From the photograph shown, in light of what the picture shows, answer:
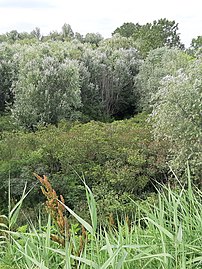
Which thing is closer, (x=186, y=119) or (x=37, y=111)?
(x=186, y=119)

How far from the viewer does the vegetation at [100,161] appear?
2.03 m

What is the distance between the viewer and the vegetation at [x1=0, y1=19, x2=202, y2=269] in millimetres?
2034

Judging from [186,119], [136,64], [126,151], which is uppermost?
[136,64]

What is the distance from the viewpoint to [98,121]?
640 inches

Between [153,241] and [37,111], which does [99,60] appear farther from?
[153,241]

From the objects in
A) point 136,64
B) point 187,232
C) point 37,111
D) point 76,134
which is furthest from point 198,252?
point 136,64

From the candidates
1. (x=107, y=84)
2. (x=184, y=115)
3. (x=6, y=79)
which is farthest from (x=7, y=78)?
(x=184, y=115)

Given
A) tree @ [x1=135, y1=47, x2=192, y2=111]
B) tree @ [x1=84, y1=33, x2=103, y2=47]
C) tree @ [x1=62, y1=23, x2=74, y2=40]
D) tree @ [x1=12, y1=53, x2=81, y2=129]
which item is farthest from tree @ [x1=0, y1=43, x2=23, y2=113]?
tree @ [x1=62, y1=23, x2=74, y2=40]

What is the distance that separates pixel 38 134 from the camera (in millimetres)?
13359

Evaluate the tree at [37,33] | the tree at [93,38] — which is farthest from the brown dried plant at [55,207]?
the tree at [37,33]

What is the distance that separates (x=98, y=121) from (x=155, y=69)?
650 centimetres

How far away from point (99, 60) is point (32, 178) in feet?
44.5

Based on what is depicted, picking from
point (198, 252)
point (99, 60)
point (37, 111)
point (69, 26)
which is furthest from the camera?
point (69, 26)

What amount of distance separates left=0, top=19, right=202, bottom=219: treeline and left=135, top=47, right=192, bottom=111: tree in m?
0.06
